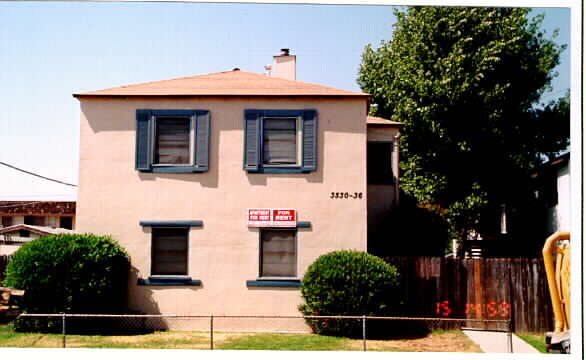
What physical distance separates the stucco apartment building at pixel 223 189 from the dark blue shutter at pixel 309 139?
24mm

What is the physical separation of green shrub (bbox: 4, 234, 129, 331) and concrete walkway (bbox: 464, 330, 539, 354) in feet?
27.0

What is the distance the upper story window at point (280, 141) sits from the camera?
15148 millimetres

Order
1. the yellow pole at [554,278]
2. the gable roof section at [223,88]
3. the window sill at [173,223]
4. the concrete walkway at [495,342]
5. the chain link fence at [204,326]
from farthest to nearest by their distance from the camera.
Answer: the gable roof section at [223,88]
the window sill at [173,223]
the chain link fence at [204,326]
the concrete walkway at [495,342]
the yellow pole at [554,278]

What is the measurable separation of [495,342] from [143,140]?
9.28m

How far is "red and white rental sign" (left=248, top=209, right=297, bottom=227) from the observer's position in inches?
593

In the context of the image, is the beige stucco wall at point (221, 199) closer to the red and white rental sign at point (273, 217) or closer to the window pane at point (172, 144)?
the red and white rental sign at point (273, 217)

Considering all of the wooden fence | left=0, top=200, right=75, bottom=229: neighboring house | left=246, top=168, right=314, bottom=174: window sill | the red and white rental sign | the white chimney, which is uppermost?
the white chimney

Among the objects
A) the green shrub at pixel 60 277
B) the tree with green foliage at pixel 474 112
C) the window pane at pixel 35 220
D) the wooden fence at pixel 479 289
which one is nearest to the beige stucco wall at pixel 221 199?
the green shrub at pixel 60 277

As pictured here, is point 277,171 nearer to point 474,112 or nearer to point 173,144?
point 173,144

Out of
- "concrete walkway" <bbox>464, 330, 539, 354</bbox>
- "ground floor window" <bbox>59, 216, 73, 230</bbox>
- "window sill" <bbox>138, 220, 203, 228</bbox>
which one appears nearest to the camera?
"concrete walkway" <bbox>464, 330, 539, 354</bbox>

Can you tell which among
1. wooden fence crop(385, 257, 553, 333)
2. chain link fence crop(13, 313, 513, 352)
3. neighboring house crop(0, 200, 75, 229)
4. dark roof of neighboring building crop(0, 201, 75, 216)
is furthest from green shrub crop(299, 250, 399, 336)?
neighboring house crop(0, 200, 75, 229)

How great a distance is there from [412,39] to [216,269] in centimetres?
1049

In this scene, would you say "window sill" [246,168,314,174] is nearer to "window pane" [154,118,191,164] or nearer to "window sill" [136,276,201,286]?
"window pane" [154,118,191,164]
